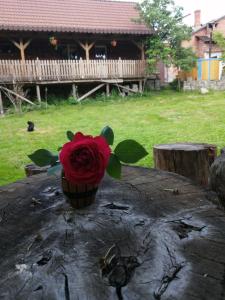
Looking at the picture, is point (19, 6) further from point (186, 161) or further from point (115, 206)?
point (115, 206)

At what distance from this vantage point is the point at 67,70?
1295 cm

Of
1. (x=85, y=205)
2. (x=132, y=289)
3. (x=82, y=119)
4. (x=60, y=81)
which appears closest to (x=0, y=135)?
(x=82, y=119)

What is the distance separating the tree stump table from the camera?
2.92 feet

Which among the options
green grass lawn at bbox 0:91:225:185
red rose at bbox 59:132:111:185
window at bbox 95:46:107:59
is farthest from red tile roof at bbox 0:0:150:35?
red rose at bbox 59:132:111:185

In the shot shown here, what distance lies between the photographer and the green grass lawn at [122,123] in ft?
20.4

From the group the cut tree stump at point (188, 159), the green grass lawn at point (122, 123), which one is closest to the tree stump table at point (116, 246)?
the cut tree stump at point (188, 159)

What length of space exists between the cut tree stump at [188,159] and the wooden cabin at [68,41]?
1045 cm

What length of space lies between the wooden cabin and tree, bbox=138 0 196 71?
0.53 metres

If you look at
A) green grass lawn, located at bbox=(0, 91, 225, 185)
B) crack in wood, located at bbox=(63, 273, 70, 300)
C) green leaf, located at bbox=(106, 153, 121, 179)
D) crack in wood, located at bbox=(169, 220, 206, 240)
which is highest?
green leaf, located at bbox=(106, 153, 121, 179)

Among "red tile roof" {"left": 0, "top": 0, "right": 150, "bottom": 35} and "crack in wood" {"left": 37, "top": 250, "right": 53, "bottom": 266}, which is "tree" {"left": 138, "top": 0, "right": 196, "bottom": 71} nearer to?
"red tile roof" {"left": 0, "top": 0, "right": 150, "bottom": 35}

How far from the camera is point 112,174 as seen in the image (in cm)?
130

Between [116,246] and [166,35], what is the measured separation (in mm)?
15217

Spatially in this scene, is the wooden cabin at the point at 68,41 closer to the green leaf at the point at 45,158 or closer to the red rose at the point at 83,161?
the green leaf at the point at 45,158

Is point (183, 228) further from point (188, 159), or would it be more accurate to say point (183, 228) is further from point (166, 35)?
point (166, 35)
